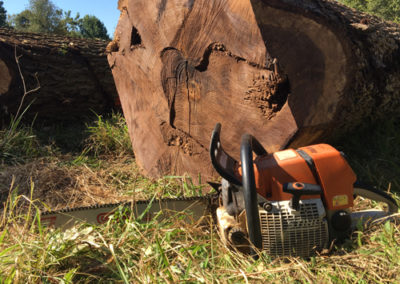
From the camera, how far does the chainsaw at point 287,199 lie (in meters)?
1.23

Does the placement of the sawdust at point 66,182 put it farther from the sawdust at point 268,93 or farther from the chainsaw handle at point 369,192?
the chainsaw handle at point 369,192

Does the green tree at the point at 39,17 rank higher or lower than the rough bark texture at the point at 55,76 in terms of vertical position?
higher

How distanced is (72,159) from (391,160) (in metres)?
2.73

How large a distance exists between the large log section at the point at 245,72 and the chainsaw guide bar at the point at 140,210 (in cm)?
45

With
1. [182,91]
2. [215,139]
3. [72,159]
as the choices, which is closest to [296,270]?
[215,139]

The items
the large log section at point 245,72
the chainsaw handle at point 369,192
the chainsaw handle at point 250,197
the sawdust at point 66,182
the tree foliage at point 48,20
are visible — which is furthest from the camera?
the tree foliage at point 48,20

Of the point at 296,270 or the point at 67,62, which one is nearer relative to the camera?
the point at 296,270

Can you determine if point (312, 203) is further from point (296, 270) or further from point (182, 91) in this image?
point (182, 91)

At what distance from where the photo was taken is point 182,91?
6.72 feet

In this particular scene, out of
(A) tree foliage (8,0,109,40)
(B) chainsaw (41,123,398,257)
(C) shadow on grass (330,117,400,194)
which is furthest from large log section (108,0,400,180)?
(A) tree foliage (8,0,109,40)

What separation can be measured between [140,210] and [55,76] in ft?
9.12

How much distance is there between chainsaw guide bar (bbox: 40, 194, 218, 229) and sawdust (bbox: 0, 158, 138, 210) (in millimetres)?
549

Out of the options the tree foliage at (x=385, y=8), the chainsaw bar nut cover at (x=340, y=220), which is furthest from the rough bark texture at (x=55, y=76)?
the tree foliage at (x=385, y=8)

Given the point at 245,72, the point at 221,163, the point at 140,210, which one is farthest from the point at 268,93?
the point at 140,210
